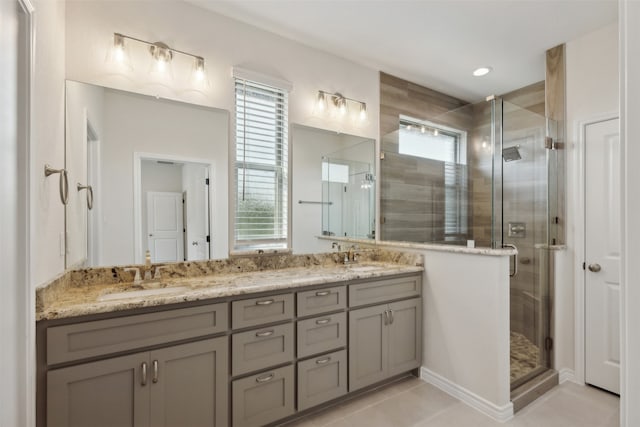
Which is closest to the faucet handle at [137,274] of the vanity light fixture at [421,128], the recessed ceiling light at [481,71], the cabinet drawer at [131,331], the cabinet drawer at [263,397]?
the cabinet drawer at [131,331]

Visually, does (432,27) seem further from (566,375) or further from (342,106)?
(566,375)

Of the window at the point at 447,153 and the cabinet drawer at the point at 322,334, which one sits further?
the window at the point at 447,153

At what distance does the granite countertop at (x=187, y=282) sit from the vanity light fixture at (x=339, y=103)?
1336 mm

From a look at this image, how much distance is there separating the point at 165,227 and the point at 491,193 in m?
2.52

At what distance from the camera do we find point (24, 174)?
1206 millimetres

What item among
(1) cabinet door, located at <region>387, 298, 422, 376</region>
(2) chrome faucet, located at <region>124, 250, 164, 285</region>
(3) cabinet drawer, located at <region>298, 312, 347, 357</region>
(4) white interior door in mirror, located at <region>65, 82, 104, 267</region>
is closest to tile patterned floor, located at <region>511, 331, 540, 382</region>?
(1) cabinet door, located at <region>387, 298, 422, 376</region>

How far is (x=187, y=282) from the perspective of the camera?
2.02 meters

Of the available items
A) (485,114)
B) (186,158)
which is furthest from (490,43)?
(186,158)

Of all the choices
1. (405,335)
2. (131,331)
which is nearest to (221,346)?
(131,331)

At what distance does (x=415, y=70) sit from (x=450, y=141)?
0.81 meters

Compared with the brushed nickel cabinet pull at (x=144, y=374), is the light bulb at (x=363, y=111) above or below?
above

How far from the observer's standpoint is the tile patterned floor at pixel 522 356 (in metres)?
2.39

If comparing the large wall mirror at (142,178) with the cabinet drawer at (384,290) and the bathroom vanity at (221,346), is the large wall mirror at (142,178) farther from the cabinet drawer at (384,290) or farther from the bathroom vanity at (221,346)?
the cabinet drawer at (384,290)

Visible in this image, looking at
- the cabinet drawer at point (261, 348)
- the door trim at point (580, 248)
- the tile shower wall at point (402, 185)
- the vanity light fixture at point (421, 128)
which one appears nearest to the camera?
the cabinet drawer at point (261, 348)
